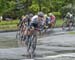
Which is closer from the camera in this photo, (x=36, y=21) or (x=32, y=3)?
(x=36, y=21)

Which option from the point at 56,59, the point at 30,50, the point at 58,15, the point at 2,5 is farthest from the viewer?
the point at 58,15

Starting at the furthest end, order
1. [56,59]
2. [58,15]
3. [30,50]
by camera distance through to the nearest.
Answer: [58,15], [30,50], [56,59]

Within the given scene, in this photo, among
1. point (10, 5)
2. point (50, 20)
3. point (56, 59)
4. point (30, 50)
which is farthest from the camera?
point (10, 5)

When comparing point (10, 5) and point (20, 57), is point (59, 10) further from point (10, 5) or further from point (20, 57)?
point (20, 57)

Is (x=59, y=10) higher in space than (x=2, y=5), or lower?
lower

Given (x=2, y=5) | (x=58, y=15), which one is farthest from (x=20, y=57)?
(x=58, y=15)

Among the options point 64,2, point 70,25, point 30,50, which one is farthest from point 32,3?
point 30,50

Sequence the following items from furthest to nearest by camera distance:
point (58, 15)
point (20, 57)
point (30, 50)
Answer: point (58, 15), point (30, 50), point (20, 57)

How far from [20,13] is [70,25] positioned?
65.8 ft

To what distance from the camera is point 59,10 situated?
185 feet

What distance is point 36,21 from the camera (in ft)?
52.2

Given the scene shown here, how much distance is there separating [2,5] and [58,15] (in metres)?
14.3

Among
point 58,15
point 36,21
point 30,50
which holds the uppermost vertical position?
point 36,21

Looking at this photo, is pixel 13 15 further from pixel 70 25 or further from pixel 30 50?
pixel 30 50
